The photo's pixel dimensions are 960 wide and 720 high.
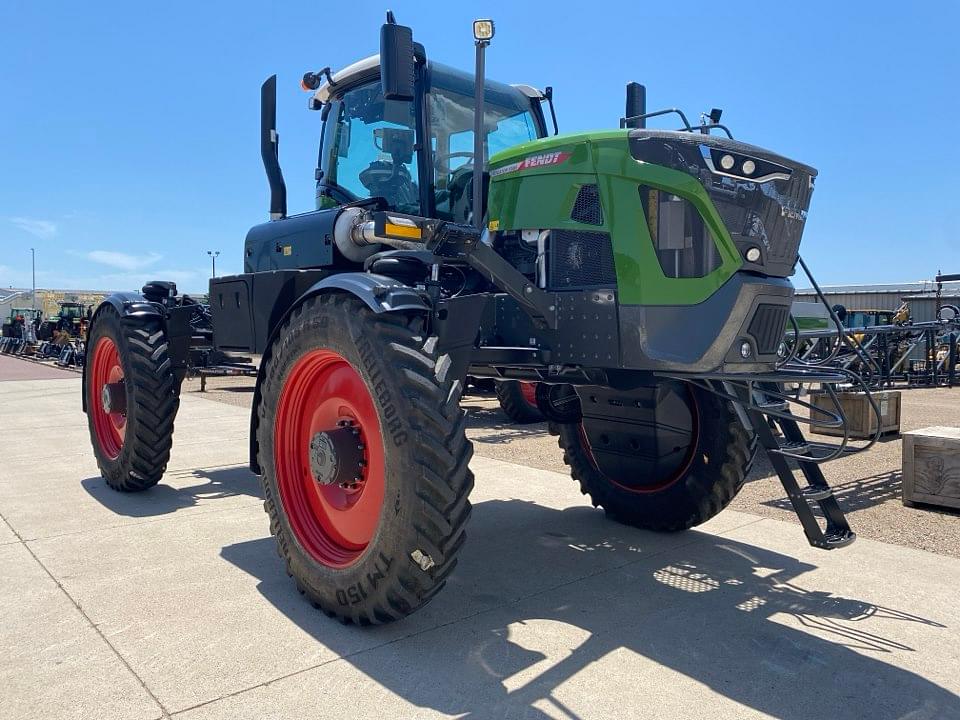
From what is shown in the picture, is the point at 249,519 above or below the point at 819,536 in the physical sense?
below

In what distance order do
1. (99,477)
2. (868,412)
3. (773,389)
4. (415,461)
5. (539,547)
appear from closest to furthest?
(415,461) < (773,389) < (539,547) < (99,477) < (868,412)

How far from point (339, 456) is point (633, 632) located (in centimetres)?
151

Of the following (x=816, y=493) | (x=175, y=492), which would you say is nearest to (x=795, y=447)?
(x=816, y=493)

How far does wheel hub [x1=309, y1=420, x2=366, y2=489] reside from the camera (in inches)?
132

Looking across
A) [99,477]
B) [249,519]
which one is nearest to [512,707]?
[249,519]

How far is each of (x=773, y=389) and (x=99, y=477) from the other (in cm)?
554

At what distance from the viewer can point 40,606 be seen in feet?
11.4

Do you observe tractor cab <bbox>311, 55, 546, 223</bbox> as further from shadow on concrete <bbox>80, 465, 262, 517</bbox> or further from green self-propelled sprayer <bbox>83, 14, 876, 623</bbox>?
shadow on concrete <bbox>80, 465, 262, 517</bbox>

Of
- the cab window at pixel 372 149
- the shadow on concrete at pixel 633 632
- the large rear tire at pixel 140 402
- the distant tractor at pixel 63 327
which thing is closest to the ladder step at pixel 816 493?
the shadow on concrete at pixel 633 632

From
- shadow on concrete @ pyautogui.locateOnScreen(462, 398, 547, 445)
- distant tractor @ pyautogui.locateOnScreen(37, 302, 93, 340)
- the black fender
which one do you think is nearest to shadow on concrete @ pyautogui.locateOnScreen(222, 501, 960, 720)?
the black fender

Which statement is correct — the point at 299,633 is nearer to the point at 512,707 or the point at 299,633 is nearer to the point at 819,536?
the point at 512,707

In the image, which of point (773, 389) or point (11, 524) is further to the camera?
point (11, 524)

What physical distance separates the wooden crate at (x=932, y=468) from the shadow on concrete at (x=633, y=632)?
6.32 ft

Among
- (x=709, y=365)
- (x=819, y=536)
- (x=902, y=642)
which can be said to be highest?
(x=709, y=365)
